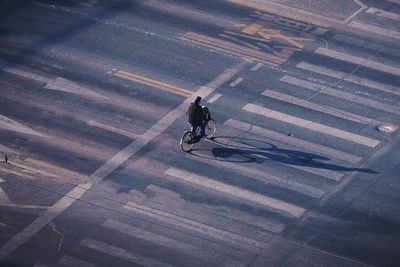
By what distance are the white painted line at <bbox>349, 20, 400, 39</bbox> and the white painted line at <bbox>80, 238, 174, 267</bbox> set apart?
15.4 meters

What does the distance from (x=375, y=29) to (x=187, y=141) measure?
10.6 meters

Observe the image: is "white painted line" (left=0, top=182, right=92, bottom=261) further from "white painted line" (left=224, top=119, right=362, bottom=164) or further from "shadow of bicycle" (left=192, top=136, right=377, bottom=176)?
"white painted line" (left=224, top=119, right=362, bottom=164)

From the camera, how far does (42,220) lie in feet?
76.8

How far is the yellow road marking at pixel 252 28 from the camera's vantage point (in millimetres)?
33094

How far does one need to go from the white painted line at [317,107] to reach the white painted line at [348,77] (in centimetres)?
202

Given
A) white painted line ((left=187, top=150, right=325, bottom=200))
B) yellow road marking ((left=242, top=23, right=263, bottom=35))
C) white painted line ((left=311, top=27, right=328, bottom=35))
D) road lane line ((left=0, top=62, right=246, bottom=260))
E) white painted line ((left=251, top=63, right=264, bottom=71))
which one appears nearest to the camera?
road lane line ((left=0, top=62, right=246, bottom=260))

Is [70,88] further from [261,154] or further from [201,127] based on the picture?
[261,154]

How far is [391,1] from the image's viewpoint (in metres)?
36.0

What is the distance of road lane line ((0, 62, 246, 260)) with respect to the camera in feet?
74.4

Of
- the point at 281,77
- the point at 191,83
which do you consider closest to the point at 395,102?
the point at 281,77

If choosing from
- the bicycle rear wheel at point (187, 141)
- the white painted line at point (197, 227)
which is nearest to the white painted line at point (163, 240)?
the white painted line at point (197, 227)

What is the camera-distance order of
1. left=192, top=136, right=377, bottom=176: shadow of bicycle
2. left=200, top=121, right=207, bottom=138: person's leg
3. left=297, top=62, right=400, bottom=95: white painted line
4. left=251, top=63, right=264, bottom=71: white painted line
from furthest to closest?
left=251, top=63, right=264, bottom=71: white painted line → left=297, top=62, right=400, bottom=95: white painted line → left=200, top=121, right=207, bottom=138: person's leg → left=192, top=136, right=377, bottom=176: shadow of bicycle

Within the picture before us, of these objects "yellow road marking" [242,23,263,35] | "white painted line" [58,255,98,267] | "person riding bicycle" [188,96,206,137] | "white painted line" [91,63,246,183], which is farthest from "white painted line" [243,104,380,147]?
"white painted line" [58,255,98,267]

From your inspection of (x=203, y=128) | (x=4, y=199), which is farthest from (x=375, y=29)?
(x=4, y=199)
